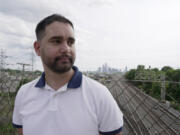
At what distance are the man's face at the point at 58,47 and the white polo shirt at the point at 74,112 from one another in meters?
0.16

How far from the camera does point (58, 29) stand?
1.04 metres

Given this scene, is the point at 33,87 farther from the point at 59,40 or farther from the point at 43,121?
the point at 59,40

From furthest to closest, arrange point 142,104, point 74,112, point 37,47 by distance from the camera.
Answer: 1. point 142,104
2. point 37,47
3. point 74,112

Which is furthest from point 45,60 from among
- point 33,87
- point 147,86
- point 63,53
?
point 147,86

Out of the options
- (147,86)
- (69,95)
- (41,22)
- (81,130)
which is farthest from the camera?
(147,86)

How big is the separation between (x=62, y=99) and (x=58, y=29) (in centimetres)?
58

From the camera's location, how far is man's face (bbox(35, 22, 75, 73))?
1.04 metres

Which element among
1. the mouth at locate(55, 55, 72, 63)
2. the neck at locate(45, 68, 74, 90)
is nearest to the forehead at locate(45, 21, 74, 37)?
the mouth at locate(55, 55, 72, 63)

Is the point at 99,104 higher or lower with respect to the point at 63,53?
lower

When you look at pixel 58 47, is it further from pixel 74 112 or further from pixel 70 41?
pixel 74 112

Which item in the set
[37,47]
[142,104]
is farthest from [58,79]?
[142,104]

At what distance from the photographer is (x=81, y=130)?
90 centimetres

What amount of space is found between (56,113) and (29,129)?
0.27 meters

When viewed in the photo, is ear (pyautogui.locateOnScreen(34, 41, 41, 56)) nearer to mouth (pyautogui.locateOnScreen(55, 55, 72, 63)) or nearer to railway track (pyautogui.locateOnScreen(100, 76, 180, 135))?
mouth (pyautogui.locateOnScreen(55, 55, 72, 63))
